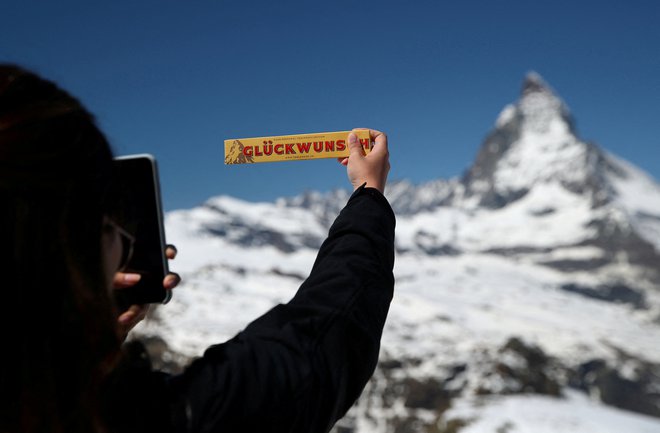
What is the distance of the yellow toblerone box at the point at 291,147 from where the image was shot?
252cm

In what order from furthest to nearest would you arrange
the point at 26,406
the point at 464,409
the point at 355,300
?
the point at 464,409 → the point at 355,300 → the point at 26,406

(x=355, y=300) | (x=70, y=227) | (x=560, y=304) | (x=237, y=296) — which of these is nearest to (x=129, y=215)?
(x=70, y=227)

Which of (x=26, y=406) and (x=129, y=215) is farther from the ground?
(x=129, y=215)

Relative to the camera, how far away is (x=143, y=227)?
1968 mm

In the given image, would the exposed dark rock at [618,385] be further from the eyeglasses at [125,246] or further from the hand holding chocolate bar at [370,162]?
the eyeglasses at [125,246]

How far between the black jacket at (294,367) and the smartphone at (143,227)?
38cm

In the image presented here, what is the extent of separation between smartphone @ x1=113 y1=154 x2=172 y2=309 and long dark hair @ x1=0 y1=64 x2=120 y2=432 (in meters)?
0.22

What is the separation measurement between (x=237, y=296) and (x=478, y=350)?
213 ft

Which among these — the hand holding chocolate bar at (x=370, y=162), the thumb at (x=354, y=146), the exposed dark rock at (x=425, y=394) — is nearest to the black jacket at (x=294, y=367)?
the hand holding chocolate bar at (x=370, y=162)

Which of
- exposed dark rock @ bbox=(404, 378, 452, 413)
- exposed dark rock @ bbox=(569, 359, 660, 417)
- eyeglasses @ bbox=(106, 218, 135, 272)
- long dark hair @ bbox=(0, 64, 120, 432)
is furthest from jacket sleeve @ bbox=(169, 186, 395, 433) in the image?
exposed dark rock @ bbox=(569, 359, 660, 417)

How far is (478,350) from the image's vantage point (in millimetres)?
110938

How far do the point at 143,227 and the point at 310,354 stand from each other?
26.5 inches

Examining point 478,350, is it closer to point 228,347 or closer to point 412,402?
point 412,402

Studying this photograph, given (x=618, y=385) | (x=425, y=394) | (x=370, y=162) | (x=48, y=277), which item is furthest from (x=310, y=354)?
(x=618, y=385)
